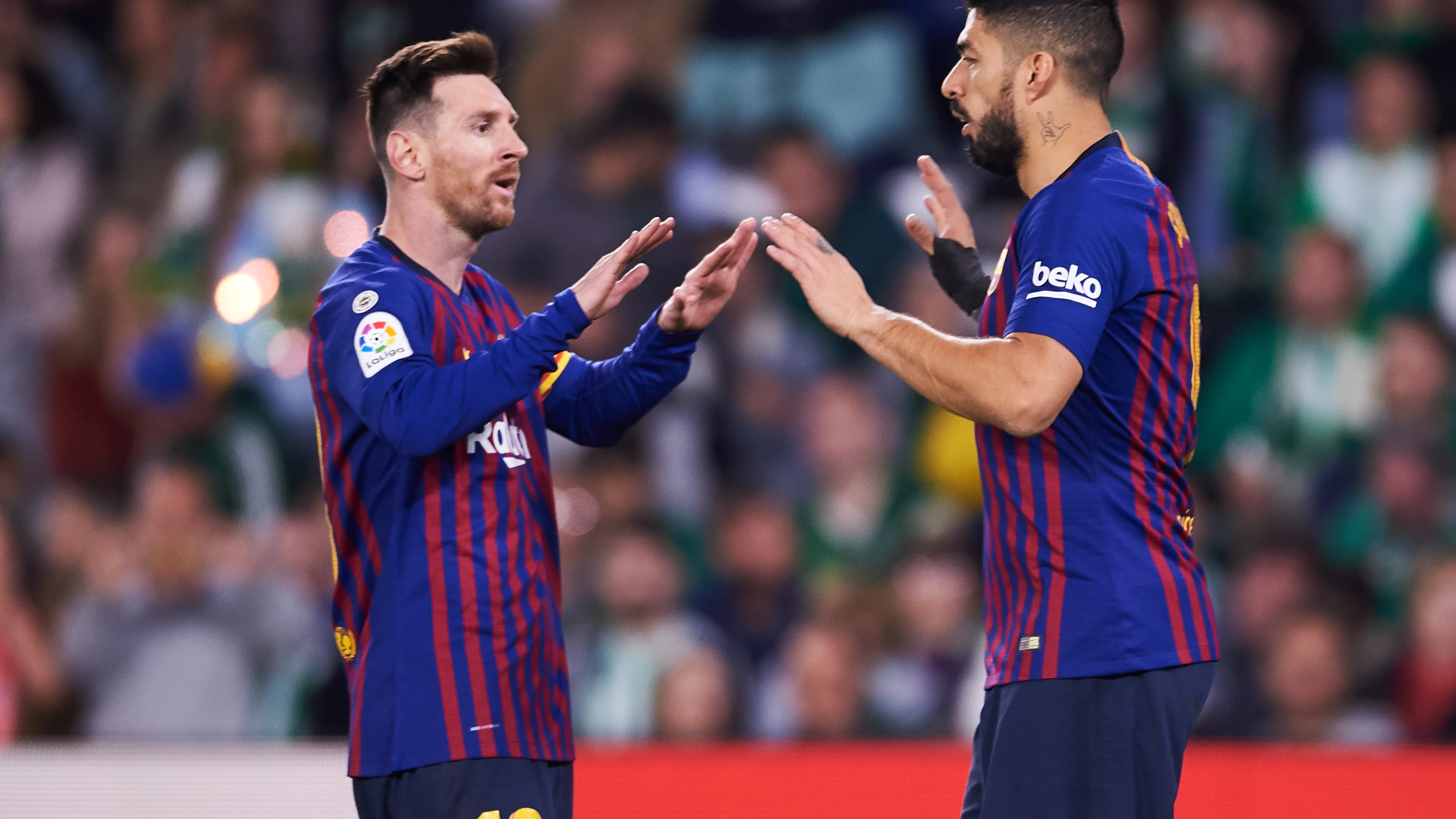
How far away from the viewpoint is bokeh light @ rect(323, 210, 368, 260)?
28.6ft

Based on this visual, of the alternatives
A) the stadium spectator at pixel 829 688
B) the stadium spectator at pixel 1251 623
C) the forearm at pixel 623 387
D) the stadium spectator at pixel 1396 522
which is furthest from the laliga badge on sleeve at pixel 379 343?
the stadium spectator at pixel 1396 522

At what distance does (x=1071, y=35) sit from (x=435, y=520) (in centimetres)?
180

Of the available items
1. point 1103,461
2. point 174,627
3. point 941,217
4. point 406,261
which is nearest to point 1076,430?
point 1103,461

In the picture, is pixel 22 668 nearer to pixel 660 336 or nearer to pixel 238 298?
pixel 238 298

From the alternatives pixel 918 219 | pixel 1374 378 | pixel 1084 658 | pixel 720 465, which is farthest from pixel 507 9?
pixel 1084 658

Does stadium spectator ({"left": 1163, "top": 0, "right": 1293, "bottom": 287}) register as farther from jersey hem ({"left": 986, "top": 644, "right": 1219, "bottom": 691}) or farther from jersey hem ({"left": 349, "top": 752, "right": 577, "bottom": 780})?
jersey hem ({"left": 349, "top": 752, "right": 577, "bottom": 780})

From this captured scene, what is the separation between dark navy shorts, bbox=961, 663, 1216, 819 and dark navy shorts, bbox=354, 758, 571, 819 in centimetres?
100

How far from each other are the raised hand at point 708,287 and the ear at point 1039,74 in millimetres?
748

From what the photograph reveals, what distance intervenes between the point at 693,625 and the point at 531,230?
246 centimetres

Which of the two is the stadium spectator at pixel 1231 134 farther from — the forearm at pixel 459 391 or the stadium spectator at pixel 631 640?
the forearm at pixel 459 391

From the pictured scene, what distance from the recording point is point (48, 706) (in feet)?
25.7

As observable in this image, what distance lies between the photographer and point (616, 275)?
362 centimetres

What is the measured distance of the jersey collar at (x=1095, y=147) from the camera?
136 inches

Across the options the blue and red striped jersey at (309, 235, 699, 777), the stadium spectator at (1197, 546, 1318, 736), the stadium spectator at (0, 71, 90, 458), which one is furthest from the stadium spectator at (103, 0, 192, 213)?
the stadium spectator at (1197, 546, 1318, 736)
